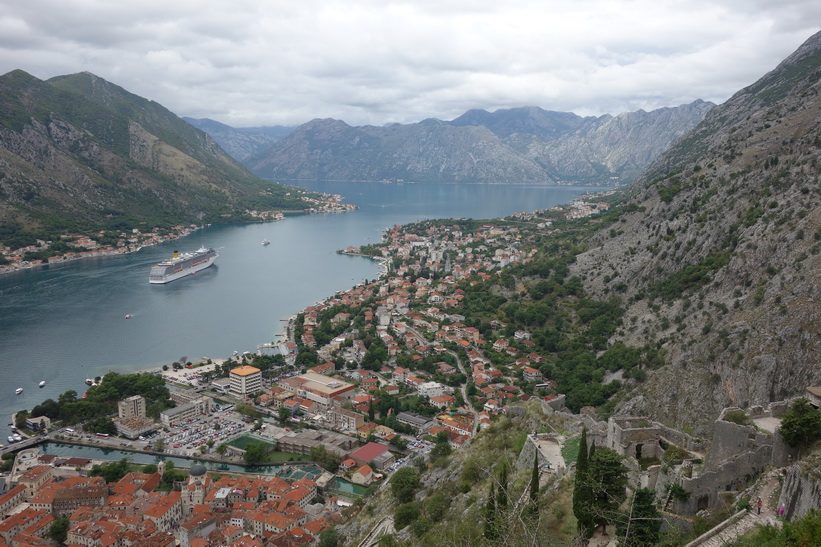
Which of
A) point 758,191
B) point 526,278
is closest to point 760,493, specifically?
point 758,191

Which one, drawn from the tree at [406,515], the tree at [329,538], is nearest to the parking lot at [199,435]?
the tree at [329,538]

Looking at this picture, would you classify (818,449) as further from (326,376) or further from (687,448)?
(326,376)

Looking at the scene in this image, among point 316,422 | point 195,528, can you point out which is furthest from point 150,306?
point 195,528

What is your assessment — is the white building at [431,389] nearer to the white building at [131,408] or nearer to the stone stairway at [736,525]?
the white building at [131,408]

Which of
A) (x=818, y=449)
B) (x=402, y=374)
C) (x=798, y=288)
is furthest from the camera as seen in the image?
(x=402, y=374)

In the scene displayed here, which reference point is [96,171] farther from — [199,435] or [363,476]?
[363,476]

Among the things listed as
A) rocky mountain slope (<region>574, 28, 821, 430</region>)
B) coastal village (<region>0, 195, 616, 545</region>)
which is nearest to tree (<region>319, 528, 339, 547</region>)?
coastal village (<region>0, 195, 616, 545</region>)
